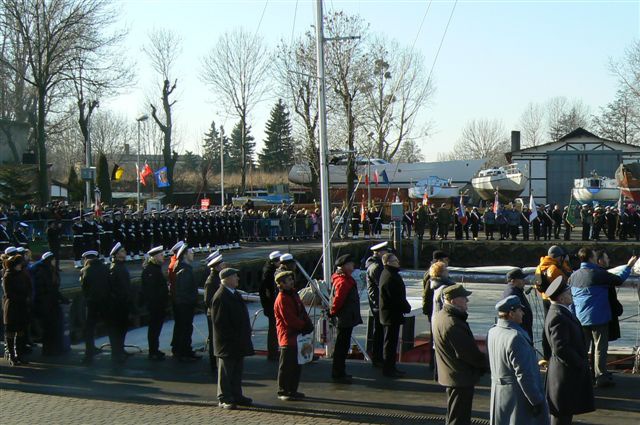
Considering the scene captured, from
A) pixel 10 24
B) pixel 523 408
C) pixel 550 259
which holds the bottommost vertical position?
pixel 523 408

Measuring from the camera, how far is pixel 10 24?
124ft

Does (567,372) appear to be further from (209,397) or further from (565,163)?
(565,163)

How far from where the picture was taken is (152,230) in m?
29.3

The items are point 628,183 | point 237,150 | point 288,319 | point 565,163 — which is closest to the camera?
point 288,319

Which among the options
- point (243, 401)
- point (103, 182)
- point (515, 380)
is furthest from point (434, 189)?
point (515, 380)

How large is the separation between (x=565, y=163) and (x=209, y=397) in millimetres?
57024

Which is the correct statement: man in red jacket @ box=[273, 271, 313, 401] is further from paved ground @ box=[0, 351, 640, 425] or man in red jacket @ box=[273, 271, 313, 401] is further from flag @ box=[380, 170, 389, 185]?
flag @ box=[380, 170, 389, 185]

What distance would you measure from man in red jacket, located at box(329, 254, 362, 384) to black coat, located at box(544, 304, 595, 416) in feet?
14.8

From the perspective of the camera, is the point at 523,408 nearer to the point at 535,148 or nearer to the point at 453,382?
the point at 453,382

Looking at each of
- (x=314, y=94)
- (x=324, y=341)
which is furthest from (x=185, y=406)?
(x=314, y=94)

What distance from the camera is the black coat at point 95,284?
13875 millimetres

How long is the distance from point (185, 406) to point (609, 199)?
4692 centimetres

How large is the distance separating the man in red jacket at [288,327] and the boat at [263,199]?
48.2 metres

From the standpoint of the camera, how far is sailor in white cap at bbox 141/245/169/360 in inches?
559
